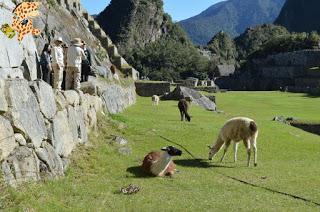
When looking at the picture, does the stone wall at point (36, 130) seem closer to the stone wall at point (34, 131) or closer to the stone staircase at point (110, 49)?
the stone wall at point (34, 131)

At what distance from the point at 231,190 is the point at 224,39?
176070 millimetres

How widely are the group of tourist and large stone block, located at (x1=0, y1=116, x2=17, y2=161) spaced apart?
594cm

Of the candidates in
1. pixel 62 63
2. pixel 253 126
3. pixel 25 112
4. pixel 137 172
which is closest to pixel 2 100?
pixel 25 112

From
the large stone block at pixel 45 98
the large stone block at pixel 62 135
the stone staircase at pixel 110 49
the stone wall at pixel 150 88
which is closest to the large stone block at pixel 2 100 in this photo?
the large stone block at pixel 45 98

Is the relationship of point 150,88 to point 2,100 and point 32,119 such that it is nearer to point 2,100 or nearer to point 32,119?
point 32,119

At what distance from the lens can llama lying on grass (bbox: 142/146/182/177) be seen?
13.6 m

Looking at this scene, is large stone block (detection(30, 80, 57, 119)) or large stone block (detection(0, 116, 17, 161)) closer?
large stone block (detection(0, 116, 17, 161))

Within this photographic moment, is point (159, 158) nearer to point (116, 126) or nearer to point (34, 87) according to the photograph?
point (34, 87)

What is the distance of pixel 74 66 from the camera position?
58.2 ft

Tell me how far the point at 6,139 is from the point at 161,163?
501 cm

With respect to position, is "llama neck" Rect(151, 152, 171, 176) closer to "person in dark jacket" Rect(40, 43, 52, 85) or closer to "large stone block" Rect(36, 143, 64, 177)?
"large stone block" Rect(36, 143, 64, 177)

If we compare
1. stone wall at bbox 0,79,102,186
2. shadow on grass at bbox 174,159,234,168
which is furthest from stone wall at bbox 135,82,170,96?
stone wall at bbox 0,79,102,186

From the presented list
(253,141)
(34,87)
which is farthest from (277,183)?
(34,87)

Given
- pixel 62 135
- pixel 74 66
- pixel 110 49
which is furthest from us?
pixel 110 49
